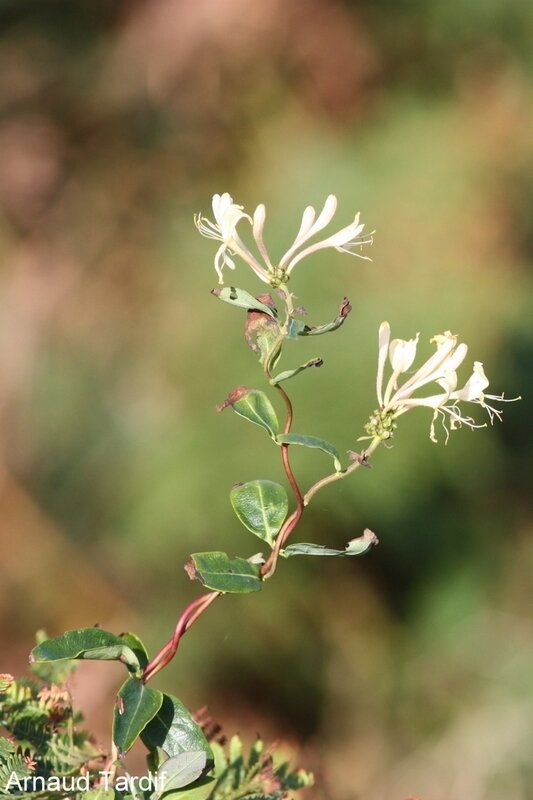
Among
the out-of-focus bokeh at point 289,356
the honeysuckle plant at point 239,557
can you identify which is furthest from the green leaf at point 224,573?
the out-of-focus bokeh at point 289,356

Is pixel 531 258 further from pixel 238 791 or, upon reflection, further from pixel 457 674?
pixel 238 791

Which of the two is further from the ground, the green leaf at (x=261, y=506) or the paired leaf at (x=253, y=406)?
the paired leaf at (x=253, y=406)

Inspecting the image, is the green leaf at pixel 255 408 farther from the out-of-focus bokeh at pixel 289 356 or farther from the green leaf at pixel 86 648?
the out-of-focus bokeh at pixel 289 356

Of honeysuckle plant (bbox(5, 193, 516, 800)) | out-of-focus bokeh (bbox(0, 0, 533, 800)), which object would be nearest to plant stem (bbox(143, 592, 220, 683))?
honeysuckle plant (bbox(5, 193, 516, 800))

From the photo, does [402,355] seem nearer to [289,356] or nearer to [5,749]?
[5,749]

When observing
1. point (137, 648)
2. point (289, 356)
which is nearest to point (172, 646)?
point (137, 648)

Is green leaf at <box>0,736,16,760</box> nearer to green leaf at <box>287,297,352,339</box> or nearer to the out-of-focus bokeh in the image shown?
green leaf at <box>287,297,352,339</box>
